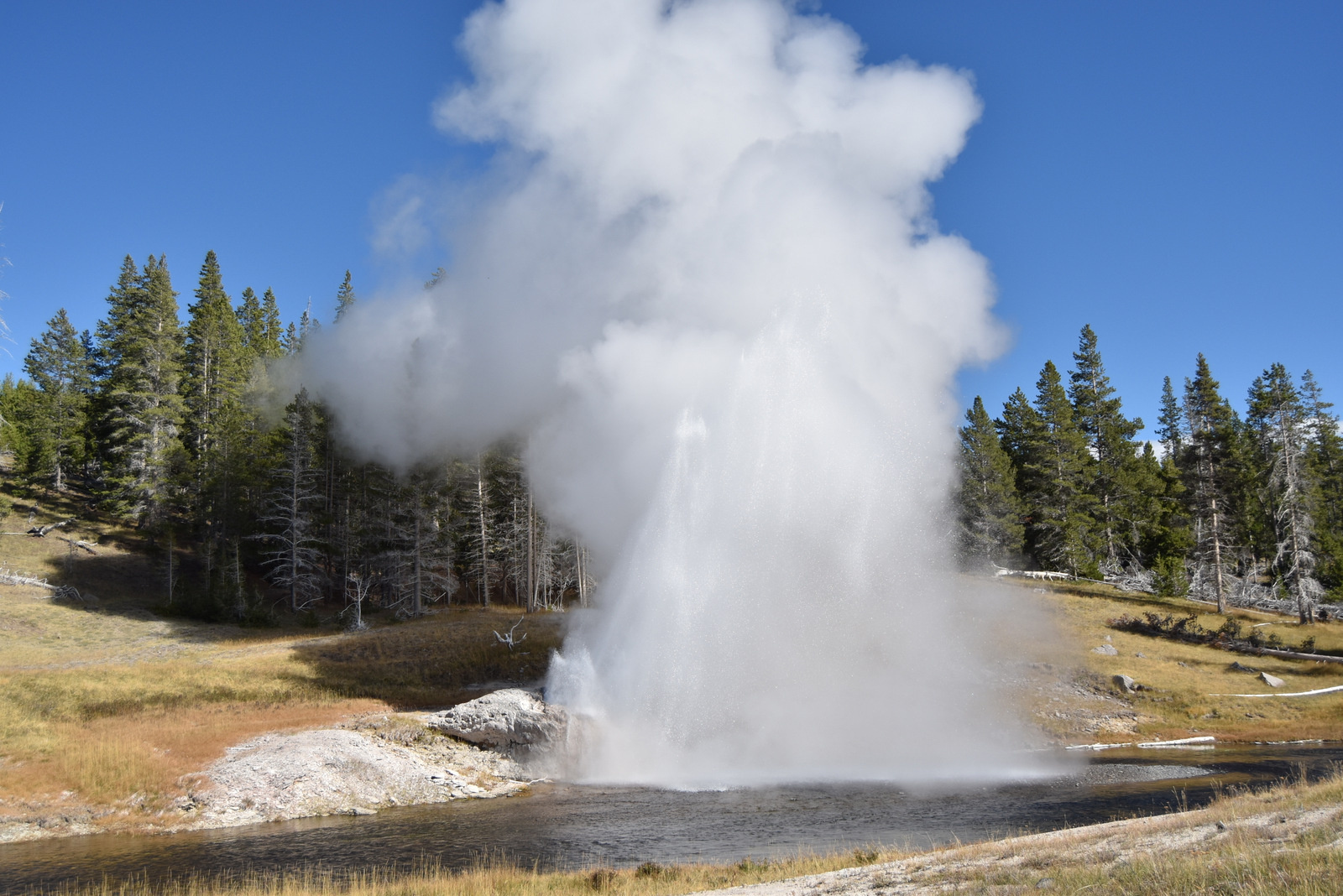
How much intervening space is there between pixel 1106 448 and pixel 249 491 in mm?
66175

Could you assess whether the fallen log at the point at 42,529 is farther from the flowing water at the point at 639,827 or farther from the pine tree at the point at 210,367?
the flowing water at the point at 639,827

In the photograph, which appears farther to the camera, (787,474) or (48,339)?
(48,339)

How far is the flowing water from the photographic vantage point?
16.1 meters

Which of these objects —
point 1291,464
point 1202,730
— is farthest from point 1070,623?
point 1291,464

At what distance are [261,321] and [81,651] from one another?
208ft

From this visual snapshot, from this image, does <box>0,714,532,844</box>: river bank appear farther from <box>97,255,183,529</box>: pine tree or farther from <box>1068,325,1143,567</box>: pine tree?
<box>1068,325,1143,567</box>: pine tree

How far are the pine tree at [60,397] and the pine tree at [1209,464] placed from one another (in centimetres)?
7821

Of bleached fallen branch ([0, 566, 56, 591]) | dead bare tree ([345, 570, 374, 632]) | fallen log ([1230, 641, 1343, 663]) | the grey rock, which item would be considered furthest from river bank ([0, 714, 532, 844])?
fallen log ([1230, 641, 1343, 663])

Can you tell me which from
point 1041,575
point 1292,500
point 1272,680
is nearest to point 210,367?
point 1041,575

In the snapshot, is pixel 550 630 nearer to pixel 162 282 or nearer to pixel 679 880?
pixel 679 880

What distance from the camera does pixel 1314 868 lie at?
741 cm

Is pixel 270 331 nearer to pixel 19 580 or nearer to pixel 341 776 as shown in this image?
pixel 19 580

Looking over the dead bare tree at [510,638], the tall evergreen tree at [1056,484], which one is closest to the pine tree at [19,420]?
the dead bare tree at [510,638]

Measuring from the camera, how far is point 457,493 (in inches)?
2375
